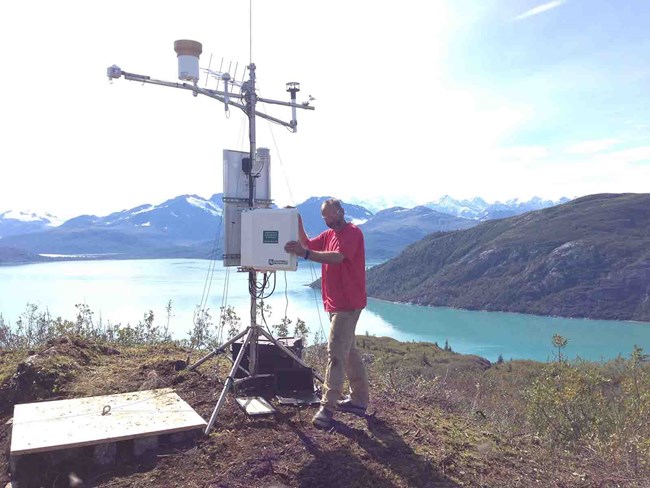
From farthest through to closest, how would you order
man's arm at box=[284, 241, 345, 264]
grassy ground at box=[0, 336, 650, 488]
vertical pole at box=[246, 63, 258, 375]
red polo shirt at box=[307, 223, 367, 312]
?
vertical pole at box=[246, 63, 258, 375] → red polo shirt at box=[307, 223, 367, 312] → man's arm at box=[284, 241, 345, 264] → grassy ground at box=[0, 336, 650, 488]

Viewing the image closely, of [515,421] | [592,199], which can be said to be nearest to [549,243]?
[592,199]

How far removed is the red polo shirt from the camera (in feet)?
14.3

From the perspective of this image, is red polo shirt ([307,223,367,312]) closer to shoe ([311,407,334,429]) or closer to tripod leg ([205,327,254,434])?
shoe ([311,407,334,429])

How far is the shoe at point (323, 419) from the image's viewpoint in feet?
14.2

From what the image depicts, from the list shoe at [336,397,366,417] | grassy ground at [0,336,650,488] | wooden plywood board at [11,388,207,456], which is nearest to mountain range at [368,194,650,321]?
grassy ground at [0,336,650,488]

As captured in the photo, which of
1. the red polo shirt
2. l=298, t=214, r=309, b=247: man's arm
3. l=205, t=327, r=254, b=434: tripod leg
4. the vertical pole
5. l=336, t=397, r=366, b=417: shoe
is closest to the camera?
l=205, t=327, r=254, b=434: tripod leg

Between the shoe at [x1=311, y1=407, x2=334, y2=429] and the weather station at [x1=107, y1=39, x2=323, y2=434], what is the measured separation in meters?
0.49

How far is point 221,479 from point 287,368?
6.21 ft

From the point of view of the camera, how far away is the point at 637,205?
13862 centimetres

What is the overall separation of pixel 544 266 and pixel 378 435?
12839cm

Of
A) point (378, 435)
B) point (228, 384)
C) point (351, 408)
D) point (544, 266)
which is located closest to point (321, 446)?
point (378, 435)

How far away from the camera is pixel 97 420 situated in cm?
407

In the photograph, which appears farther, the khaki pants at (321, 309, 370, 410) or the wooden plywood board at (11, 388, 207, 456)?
the khaki pants at (321, 309, 370, 410)

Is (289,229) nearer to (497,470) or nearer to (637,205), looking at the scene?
(497,470)
